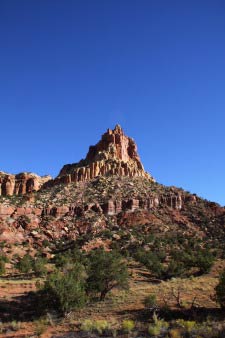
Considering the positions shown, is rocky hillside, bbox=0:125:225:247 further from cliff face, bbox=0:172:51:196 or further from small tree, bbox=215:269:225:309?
small tree, bbox=215:269:225:309

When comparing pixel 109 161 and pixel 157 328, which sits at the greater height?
pixel 109 161

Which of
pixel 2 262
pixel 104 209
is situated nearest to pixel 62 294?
pixel 2 262

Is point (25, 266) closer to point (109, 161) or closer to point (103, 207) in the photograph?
point (103, 207)

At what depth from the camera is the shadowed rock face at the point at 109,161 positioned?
104m

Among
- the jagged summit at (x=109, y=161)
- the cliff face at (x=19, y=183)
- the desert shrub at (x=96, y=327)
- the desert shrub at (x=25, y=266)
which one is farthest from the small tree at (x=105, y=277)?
the cliff face at (x=19, y=183)

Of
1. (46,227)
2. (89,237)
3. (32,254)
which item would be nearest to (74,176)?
(46,227)

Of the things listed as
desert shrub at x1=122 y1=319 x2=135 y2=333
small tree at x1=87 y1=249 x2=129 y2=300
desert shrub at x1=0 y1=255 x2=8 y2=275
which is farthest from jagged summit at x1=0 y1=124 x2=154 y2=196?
desert shrub at x1=122 y1=319 x2=135 y2=333

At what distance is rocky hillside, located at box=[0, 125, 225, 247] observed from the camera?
7725 centimetres

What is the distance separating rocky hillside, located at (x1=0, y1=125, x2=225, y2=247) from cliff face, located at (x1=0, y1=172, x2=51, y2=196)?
66.9ft

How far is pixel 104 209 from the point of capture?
8444cm

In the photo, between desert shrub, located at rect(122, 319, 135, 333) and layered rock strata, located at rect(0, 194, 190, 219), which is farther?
layered rock strata, located at rect(0, 194, 190, 219)

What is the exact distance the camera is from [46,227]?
78.8m

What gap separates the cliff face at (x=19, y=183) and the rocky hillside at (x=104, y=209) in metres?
20.4

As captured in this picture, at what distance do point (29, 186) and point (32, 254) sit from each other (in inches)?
2486
